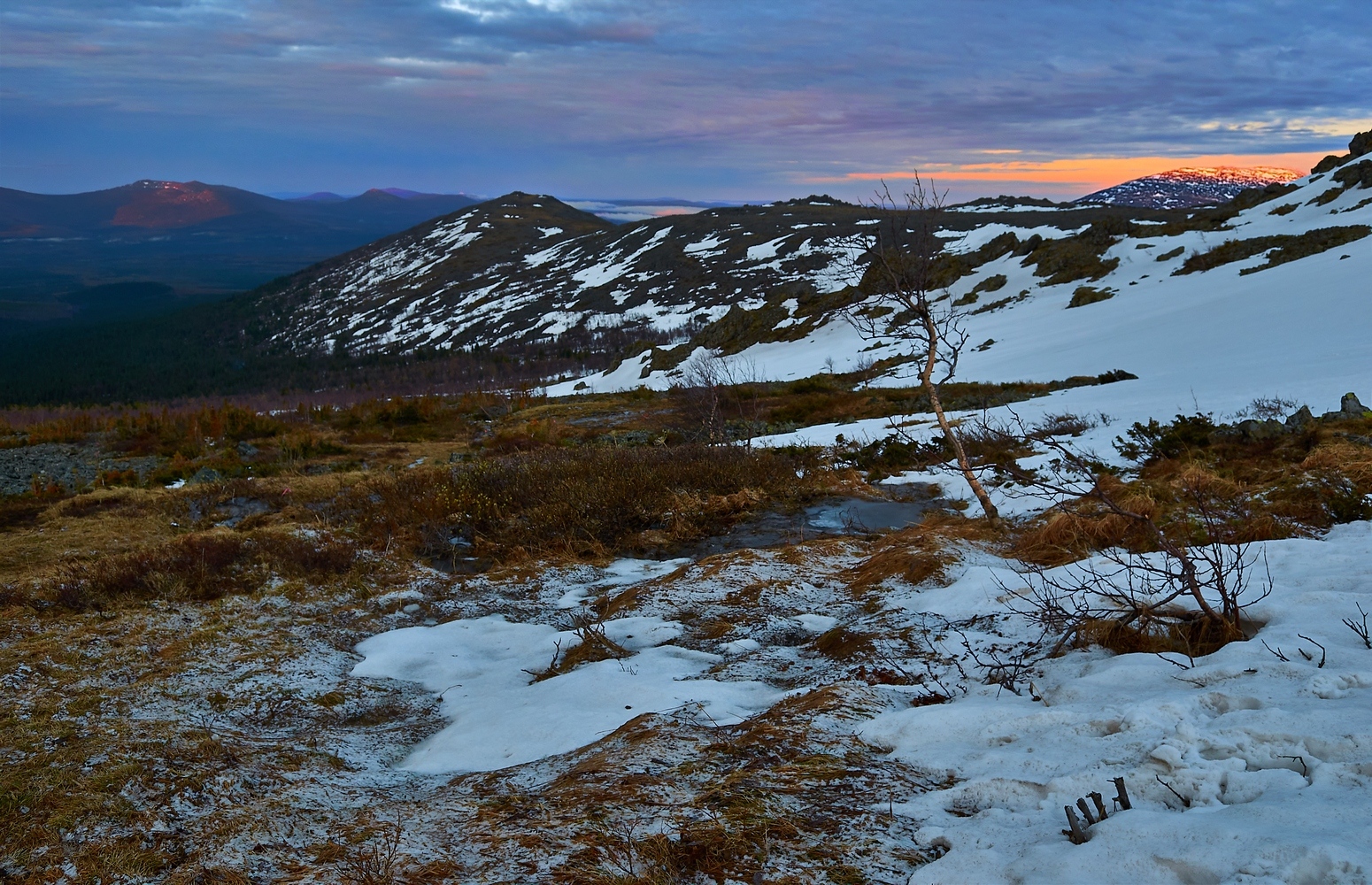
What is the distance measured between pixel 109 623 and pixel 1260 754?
7.86m

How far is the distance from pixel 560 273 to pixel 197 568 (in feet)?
410

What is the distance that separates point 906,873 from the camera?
2516 millimetres

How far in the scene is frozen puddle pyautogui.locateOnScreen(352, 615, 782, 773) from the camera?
13.3ft

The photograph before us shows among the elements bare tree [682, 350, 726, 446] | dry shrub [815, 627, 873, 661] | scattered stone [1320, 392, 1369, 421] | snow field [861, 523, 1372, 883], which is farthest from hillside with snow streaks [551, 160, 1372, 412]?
snow field [861, 523, 1372, 883]

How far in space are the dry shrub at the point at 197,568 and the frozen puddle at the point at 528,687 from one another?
2123 mm

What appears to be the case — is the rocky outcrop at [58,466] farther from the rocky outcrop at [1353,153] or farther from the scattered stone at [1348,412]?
the rocky outcrop at [1353,153]

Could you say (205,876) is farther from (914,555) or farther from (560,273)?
(560,273)

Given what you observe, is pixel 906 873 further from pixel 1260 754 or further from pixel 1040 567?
pixel 1040 567

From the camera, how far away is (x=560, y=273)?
128 m

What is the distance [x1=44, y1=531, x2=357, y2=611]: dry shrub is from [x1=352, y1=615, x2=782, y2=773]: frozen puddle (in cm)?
212

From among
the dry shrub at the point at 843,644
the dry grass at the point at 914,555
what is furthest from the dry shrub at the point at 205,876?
the dry grass at the point at 914,555

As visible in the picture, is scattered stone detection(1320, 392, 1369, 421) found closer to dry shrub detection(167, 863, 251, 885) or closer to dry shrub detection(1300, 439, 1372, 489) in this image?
dry shrub detection(1300, 439, 1372, 489)

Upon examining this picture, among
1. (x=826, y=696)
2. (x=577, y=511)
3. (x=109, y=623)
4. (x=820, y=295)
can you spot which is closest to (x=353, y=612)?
(x=109, y=623)

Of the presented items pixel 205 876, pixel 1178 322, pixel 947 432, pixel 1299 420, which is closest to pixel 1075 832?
pixel 205 876
